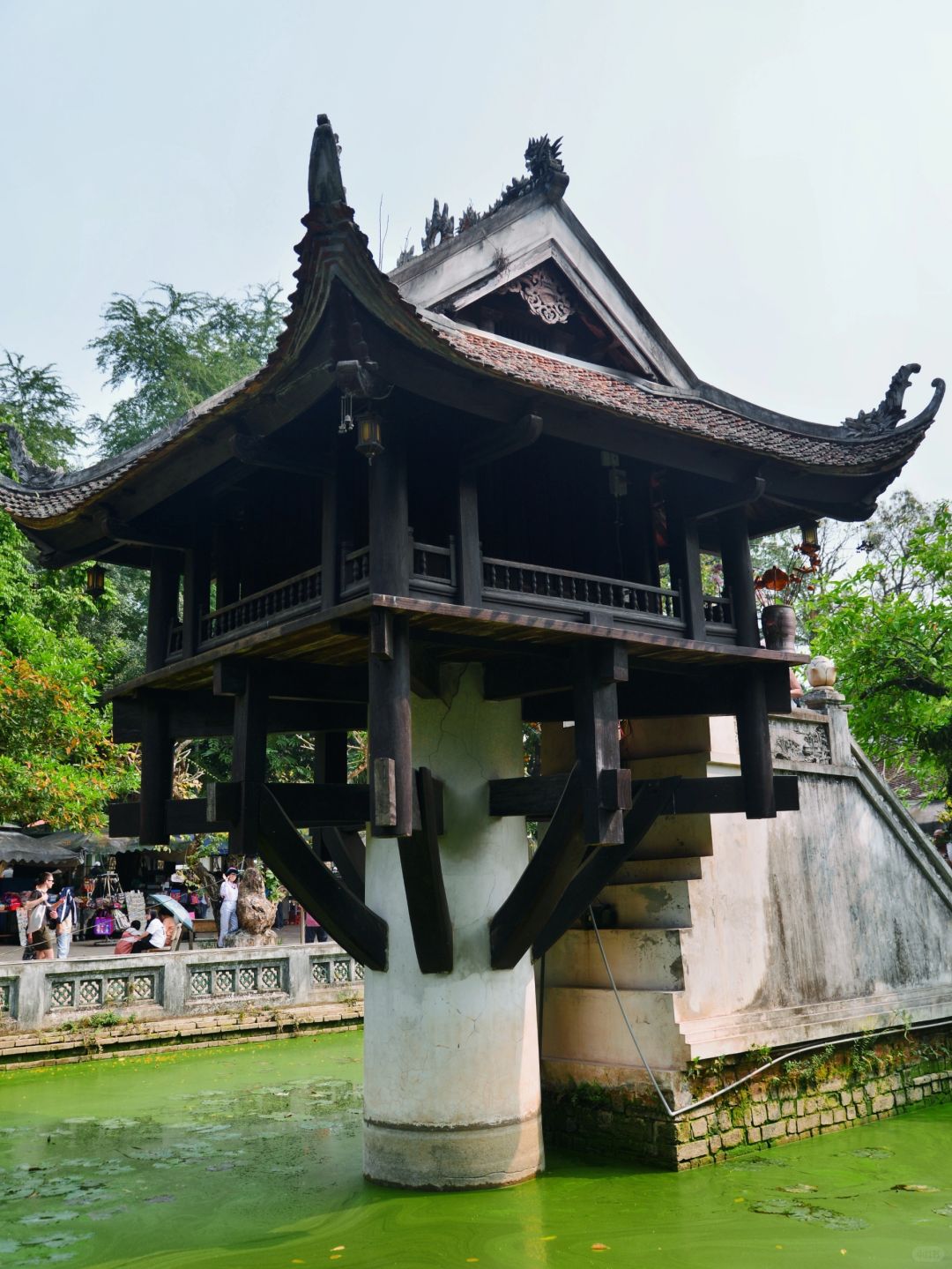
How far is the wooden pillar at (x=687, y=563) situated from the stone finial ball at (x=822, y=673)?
3.17 metres

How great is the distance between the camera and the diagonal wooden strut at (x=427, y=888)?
7.50 m

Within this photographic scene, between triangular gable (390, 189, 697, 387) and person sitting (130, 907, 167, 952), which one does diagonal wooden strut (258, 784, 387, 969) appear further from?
person sitting (130, 907, 167, 952)

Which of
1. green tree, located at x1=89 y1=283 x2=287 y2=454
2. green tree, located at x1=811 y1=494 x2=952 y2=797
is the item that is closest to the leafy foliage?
green tree, located at x1=89 y1=283 x2=287 y2=454

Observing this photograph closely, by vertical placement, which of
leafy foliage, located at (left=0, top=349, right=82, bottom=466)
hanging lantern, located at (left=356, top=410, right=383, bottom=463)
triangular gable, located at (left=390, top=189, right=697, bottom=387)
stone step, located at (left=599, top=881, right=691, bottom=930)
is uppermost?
leafy foliage, located at (left=0, top=349, right=82, bottom=466)

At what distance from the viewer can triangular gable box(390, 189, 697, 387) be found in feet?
27.2

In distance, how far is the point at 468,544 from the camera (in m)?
7.22

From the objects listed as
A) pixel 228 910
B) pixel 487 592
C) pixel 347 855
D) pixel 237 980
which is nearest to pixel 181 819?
pixel 347 855

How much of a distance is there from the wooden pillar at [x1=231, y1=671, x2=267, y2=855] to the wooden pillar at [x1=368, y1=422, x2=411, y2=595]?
1.60m

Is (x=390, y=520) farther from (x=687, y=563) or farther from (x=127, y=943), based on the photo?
(x=127, y=943)

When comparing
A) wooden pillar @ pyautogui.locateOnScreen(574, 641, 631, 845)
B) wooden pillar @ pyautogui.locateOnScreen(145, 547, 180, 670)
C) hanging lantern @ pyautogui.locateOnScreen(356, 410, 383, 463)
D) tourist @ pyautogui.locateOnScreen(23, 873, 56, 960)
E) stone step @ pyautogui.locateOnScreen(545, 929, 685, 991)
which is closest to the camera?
hanging lantern @ pyautogui.locateOnScreen(356, 410, 383, 463)

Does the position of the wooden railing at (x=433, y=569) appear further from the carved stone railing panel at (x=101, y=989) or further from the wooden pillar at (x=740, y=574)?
the carved stone railing panel at (x=101, y=989)

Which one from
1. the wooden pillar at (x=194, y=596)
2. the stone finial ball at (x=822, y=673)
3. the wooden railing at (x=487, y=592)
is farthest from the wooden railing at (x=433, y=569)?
the stone finial ball at (x=822, y=673)

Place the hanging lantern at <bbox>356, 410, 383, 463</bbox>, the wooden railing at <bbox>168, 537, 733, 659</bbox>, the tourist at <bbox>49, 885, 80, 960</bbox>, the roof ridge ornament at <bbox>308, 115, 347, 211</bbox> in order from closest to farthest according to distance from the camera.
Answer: the roof ridge ornament at <bbox>308, 115, 347, 211</bbox>, the hanging lantern at <bbox>356, 410, 383, 463</bbox>, the wooden railing at <bbox>168, 537, 733, 659</bbox>, the tourist at <bbox>49, 885, 80, 960</bbox>

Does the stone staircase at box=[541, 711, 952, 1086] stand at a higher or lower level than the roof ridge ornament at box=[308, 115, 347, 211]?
lower
